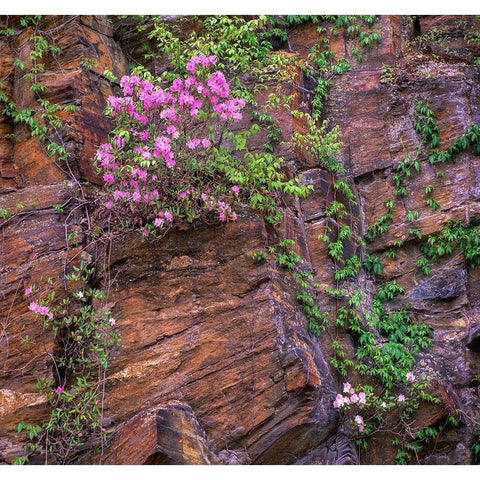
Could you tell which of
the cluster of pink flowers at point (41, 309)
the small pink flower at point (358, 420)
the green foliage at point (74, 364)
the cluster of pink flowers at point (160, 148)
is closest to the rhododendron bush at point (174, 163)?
the cluster of pink flowers at point (160, 148)

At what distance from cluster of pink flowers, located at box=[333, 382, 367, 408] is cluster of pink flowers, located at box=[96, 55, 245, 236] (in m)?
2.37

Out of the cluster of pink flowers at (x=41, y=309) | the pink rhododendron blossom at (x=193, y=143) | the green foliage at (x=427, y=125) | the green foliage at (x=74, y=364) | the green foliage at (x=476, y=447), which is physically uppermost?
the pink rhododendron blossom at (x=193, y=143)

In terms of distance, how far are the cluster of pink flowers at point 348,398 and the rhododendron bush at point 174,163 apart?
7.37ft

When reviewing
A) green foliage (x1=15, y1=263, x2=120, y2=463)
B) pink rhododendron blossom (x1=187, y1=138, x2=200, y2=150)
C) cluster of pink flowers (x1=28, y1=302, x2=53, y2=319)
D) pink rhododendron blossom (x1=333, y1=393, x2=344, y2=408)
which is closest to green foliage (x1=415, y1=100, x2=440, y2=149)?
pink rhododendron blossom (x1=187, y1=138, x2=200, y2=150)

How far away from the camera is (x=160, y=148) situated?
675 centimetres

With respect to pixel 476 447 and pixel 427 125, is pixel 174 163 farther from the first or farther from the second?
pixel 476 447

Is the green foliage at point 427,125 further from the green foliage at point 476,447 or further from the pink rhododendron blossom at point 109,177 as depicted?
the pink rhododendron blossom at point 109,177

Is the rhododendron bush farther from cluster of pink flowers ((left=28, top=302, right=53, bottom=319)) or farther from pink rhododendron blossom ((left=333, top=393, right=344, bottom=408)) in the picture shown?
pink rhododendron blossom ((left=333, top=393, right=344, bottom=408))

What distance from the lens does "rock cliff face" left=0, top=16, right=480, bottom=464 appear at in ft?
20.9

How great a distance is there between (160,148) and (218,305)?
1.87 metres

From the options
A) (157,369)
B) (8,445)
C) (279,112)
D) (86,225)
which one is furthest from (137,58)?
(8,445)

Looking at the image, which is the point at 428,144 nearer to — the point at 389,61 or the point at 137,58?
the point at 389,61

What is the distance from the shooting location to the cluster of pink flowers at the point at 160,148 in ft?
22.7

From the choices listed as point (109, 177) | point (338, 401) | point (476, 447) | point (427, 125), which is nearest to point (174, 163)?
point (109, 177)
